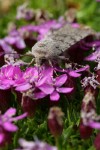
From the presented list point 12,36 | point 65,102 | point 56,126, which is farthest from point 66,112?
point 12,36

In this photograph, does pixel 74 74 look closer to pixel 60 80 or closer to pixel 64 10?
pixel 60 80

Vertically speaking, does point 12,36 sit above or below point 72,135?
above

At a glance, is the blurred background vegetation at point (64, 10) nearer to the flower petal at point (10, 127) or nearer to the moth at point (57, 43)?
the moth at point (57, 43)

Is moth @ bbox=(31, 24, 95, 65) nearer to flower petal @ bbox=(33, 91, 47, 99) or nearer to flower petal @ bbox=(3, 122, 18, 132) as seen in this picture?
flower petal @ bbox=(33, 91, 47, 99)

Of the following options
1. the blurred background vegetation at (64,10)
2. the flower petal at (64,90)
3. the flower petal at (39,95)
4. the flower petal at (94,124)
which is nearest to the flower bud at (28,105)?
the flower petal at (39,95)

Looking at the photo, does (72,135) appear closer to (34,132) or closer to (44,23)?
(34,132)

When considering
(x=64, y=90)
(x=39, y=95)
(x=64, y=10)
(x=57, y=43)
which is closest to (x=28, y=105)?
(x=39, y=95)
